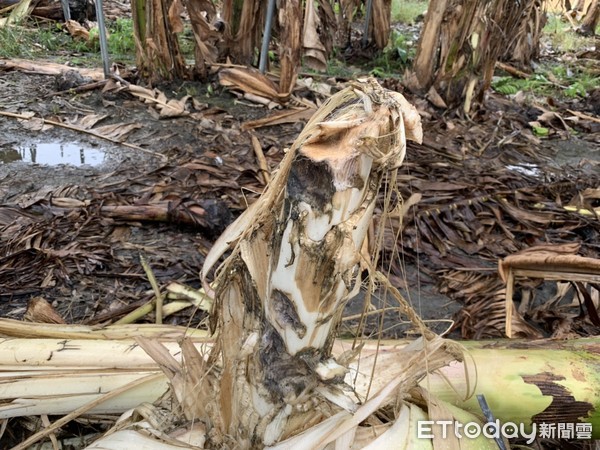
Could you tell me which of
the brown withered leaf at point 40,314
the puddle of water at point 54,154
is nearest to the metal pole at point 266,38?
the puddle of water at point 54,154

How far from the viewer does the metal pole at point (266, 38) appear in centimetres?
415

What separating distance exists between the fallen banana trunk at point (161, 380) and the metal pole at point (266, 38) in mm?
3621

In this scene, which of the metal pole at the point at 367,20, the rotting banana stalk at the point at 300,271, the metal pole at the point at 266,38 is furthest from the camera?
the metal pole at the point at 367,20

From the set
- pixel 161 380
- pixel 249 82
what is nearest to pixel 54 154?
pixel 249 82

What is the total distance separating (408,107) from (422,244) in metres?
1.76

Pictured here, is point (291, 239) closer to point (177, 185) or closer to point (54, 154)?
point (177, 185)

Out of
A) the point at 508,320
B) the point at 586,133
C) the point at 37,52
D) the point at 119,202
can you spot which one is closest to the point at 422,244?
the point at 508,320

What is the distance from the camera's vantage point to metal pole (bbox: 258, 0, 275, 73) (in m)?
4.15

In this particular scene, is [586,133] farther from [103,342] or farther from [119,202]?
[103,342]

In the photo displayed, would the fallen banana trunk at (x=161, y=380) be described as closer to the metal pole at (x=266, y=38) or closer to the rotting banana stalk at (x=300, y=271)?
the rotting banana stalk at (x=300, y=271)

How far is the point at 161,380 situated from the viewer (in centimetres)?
108

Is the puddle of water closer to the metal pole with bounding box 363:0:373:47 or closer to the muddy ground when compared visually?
the muddy ground

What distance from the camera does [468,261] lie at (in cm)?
229

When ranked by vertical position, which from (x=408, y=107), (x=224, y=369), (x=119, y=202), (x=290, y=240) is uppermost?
(x=408, y=107)
